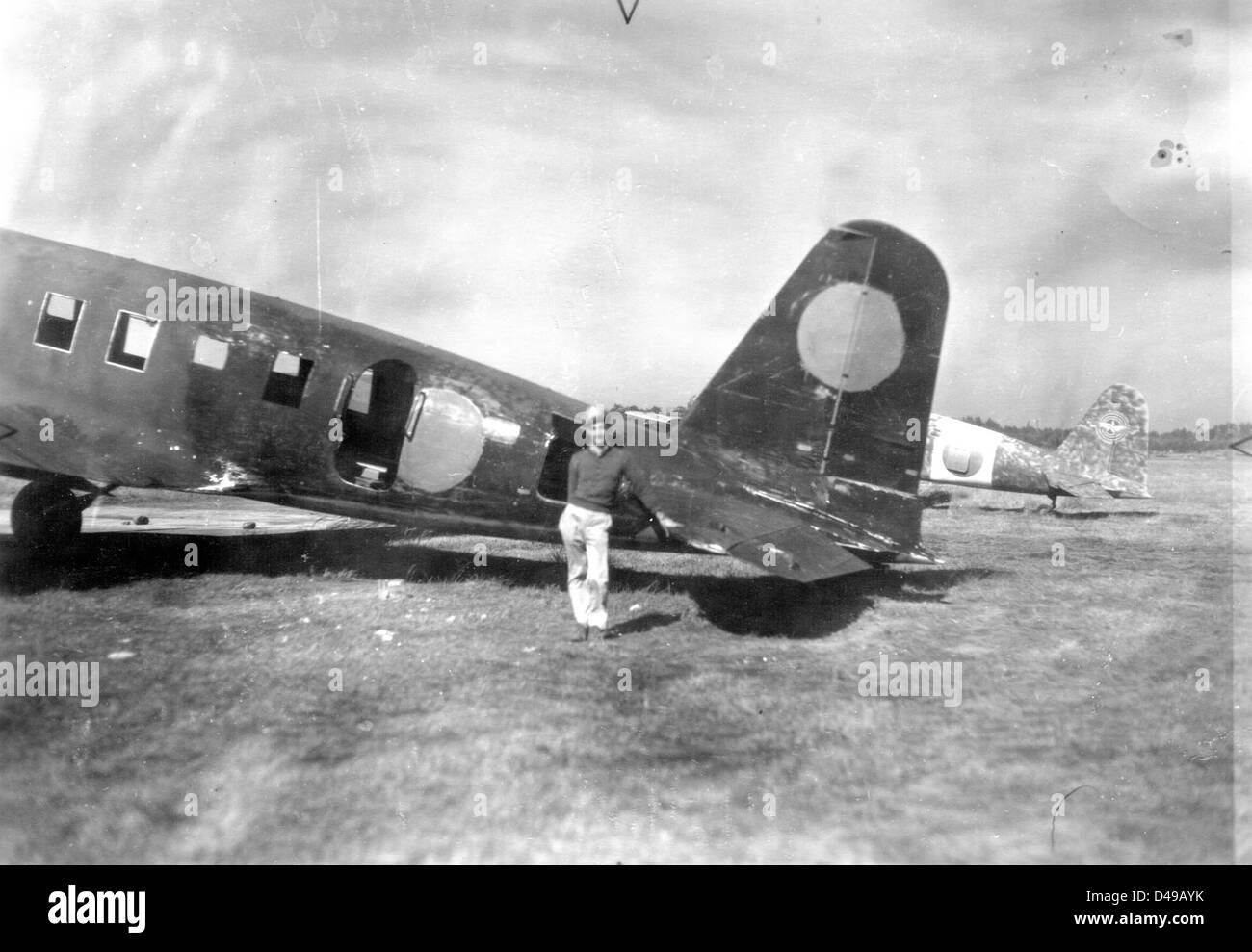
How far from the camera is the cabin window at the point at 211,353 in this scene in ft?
29.1

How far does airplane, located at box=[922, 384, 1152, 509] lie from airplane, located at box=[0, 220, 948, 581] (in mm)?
12135

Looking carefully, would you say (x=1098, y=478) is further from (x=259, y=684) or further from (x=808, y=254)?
(x=259, y=684)

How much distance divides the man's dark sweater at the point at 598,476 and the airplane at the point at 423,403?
1295 millimetres

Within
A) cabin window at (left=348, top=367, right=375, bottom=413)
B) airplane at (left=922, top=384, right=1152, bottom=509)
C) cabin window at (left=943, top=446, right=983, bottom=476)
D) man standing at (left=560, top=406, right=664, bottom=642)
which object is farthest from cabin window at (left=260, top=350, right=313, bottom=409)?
cabin window at (left=943, top=446, right=983, bottom=476)

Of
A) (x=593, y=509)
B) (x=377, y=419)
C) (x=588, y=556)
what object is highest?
(x=377, y=419)

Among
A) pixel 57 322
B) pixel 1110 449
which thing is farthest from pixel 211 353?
pixel 1110 449

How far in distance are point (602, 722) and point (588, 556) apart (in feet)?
6.13

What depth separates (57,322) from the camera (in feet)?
30.1

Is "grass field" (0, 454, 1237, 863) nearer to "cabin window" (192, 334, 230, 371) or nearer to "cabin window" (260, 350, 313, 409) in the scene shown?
"cabin window" (260, 350, 313, 409)

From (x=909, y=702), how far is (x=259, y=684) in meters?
4.82

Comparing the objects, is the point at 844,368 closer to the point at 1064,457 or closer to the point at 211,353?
the point at 211,353

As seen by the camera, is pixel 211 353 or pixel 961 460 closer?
pixel 211 353

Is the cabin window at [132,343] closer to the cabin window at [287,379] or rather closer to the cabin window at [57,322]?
the cabin window at [57,322]
